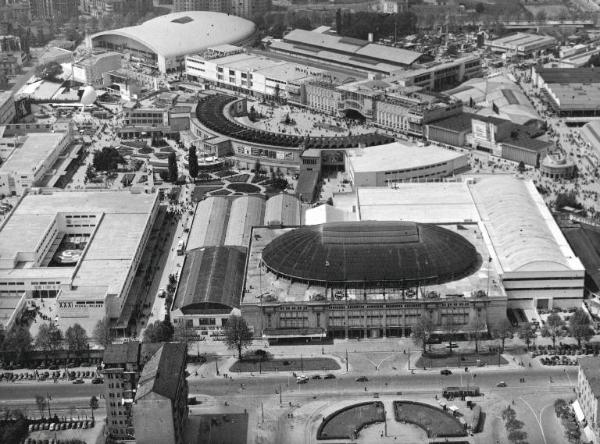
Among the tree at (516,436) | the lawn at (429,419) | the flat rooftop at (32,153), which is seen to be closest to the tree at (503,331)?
the lawn at (429,419)

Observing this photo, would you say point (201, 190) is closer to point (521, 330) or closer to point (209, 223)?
point (209, 223)

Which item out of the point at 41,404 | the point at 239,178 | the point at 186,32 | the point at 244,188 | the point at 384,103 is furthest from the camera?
the point at 186,32

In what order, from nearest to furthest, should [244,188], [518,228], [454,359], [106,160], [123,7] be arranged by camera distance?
[454,359] < [518,228] < [244,188] < [106,160] < [123,7]

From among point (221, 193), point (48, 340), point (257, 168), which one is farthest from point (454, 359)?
point (257, 168)

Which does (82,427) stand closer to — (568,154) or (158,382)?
(158,382)

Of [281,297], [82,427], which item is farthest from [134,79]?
[82,427]

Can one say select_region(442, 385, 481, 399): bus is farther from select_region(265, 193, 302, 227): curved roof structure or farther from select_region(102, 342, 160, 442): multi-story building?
select_region(265, 193, 302, 227): curved roof structure

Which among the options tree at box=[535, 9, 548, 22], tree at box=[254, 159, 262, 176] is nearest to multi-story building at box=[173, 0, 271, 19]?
tree at box=[535, 9, 548, 22]
